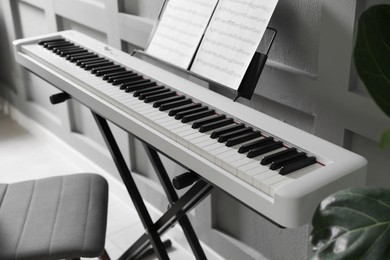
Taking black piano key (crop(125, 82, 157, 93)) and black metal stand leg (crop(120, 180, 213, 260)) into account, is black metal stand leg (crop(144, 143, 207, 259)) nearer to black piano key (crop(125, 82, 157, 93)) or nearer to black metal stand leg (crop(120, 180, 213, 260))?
black metal stand leg (crop(120, 180, 213, 260))

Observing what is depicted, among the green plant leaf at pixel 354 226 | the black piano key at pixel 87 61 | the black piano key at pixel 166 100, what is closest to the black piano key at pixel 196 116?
the black piano key at pixel 166 100

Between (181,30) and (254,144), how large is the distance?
1.79 ft

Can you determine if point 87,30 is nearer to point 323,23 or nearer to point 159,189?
point 159,189

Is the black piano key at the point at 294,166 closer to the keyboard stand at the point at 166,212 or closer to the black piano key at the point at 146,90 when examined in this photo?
the keyboard stand at the point at 166,212

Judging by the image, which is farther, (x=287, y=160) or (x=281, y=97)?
(x=281, y=97)

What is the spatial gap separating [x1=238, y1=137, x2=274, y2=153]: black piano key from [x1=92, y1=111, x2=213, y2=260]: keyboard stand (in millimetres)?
268

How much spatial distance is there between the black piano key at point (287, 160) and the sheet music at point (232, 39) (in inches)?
12.5

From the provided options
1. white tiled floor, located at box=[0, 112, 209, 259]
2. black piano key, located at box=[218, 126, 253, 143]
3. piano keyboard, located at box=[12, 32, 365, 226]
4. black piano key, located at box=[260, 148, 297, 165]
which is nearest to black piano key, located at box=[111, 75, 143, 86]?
piano keyboard, located at box=[12, 32, 365, 226]

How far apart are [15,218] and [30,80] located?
6.28 ft

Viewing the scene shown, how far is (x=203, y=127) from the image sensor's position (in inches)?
51.4

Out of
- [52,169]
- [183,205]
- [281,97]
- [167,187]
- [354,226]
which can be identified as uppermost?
[354,226]

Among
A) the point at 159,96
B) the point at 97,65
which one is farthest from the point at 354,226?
the point at 97,65

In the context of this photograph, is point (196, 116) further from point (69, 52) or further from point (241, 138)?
point (69, 52)

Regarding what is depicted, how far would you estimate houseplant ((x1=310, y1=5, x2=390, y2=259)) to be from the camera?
0.62 meters
